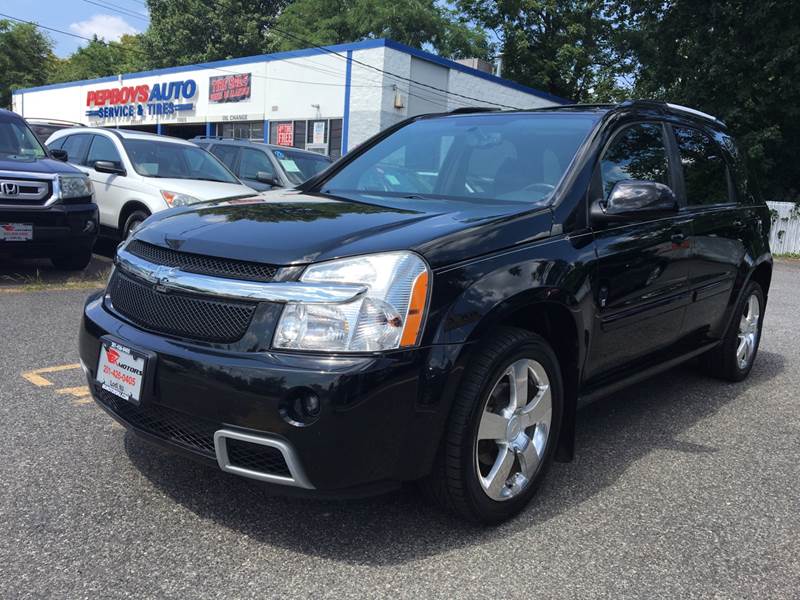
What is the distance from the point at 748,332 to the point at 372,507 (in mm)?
3526

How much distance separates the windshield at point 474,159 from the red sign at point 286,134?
23.0 meters

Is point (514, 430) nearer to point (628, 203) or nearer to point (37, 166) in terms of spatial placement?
point (628, 203)

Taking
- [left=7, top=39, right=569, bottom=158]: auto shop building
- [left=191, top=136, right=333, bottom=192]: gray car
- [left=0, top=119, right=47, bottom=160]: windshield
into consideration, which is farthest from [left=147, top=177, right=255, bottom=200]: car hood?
[left=7, top=39, right=569, bottom=158]: auto shop building

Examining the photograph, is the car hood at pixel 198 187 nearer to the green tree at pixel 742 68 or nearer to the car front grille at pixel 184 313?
the car front grille at pixel 184 313

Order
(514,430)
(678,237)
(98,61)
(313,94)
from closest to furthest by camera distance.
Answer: (514,430), (678,237), (313,94), (98,61)

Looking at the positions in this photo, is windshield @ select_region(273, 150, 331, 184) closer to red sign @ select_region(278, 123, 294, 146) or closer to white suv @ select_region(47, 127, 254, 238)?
white suv @ select_region(47, 127, 254, 238)

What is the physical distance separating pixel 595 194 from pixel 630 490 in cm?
135

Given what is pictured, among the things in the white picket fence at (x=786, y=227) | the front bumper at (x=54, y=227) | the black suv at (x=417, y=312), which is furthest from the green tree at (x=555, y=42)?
the black suv at (x=417, y=312)

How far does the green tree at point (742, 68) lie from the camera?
824 inches

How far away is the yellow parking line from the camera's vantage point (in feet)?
13.8

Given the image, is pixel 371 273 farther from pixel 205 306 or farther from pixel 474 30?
pixel 474 30

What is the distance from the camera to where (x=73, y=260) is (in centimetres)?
792

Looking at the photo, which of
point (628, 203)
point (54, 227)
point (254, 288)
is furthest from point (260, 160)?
point (254, 288)

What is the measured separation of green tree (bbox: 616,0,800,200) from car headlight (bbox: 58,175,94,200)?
20050mm
